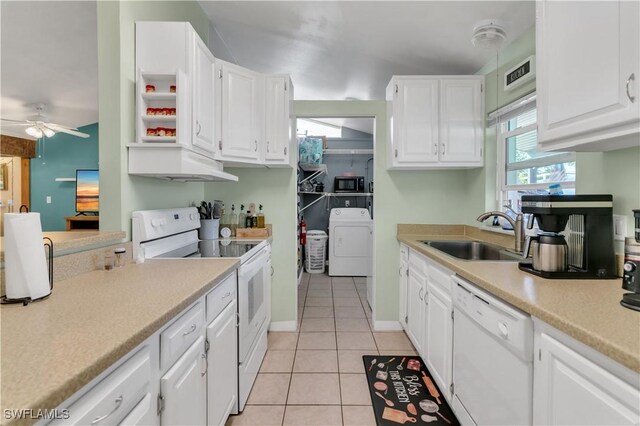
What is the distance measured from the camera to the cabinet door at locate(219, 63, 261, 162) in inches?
89.2

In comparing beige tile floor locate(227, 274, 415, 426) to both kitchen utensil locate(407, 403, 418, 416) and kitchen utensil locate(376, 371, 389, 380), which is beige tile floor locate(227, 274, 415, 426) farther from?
kitchen utensil locate(407, 403, 418, 416)

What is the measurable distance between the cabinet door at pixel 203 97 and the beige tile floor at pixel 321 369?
5.39 feet

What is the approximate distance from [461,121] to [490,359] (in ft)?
6.42

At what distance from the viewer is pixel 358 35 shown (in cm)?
252

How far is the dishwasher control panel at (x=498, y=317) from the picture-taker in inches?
40.4

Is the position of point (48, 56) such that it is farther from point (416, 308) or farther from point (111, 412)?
point (416, 308)

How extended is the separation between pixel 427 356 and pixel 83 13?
3.37 meters

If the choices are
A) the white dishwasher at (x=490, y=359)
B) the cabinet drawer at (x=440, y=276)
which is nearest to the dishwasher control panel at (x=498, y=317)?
the white dishwasher at (x=490, y=359)

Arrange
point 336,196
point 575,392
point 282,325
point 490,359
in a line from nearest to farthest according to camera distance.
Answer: point 575,392
point 490,359
point 282,325
point 336,196

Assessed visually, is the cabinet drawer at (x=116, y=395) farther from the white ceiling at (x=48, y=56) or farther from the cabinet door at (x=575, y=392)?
the white ceiling at (x=48, y=56)

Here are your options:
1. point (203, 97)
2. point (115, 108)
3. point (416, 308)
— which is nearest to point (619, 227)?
point (416, 308)

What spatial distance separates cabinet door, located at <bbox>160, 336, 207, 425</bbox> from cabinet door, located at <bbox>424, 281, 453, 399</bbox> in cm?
130

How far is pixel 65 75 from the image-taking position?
9.60 ft

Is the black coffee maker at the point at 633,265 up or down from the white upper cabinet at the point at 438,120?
down
